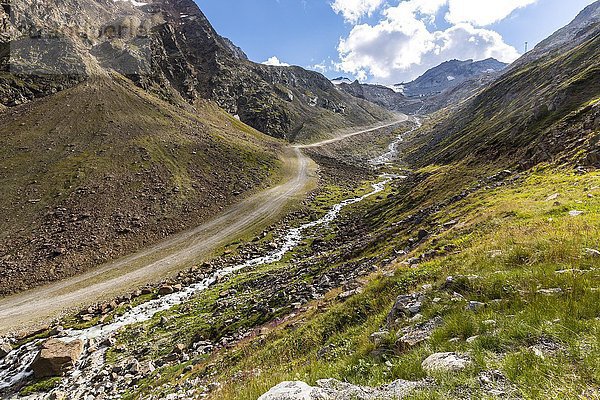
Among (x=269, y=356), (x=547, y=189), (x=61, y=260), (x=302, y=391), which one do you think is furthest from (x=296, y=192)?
(x=302, y=391)

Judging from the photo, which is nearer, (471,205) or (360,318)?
(360,318)

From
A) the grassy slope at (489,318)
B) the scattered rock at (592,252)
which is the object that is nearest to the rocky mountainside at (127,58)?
the grassy slope at (489,318)

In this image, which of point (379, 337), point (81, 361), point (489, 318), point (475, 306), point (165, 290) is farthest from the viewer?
point (165, 290)

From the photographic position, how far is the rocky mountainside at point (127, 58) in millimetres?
90688

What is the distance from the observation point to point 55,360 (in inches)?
867

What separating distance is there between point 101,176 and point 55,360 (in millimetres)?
45042

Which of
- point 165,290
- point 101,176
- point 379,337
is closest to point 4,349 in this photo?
point 165,290

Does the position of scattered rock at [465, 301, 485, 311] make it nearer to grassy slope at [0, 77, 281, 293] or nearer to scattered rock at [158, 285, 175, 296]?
Answer: scattered rock at [158, 285, 175, 296]

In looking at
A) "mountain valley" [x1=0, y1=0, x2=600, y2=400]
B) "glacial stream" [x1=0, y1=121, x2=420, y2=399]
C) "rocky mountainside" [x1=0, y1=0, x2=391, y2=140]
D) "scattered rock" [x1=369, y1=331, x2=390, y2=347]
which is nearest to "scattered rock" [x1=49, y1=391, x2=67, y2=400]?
"mountain valley" [x1=0, y1=0, x2=600, y2=400]

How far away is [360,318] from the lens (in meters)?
13.8

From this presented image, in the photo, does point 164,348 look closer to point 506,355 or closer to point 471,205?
point 506,355

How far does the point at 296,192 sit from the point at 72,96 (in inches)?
2580

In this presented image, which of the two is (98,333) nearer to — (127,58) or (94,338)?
(94,338)

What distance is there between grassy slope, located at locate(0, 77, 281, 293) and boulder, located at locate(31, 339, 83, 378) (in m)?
20.5
